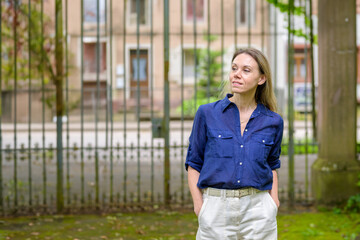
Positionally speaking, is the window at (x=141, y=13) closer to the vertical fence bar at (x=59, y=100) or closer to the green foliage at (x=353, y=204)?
the vertical fence bar at (x=59, y=100)

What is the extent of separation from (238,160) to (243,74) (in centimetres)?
47

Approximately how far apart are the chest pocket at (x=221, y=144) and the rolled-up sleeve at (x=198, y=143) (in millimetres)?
77

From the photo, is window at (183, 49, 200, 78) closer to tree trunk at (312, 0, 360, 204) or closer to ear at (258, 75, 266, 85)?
tree trunk at (312, 0, 360, 204)

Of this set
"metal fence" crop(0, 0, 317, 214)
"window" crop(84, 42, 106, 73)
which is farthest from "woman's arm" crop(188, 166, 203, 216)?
"window" crop(84, 42, 106, 73)

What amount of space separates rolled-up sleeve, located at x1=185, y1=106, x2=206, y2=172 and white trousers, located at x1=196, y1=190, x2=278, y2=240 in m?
0.24

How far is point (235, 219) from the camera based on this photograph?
2.84 meters

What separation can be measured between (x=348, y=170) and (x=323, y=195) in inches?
17.2

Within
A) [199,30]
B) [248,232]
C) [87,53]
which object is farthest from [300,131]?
[248,232]

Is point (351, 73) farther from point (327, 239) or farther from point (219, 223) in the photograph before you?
point (219, 223)

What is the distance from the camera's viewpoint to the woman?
286 centimetres

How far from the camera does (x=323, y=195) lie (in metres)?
6.84

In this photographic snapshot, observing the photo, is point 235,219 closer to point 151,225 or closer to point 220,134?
point 220,134

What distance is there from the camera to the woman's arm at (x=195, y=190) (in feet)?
9.60

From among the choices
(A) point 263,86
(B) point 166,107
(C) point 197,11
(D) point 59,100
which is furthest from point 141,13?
(A) point 263,86
